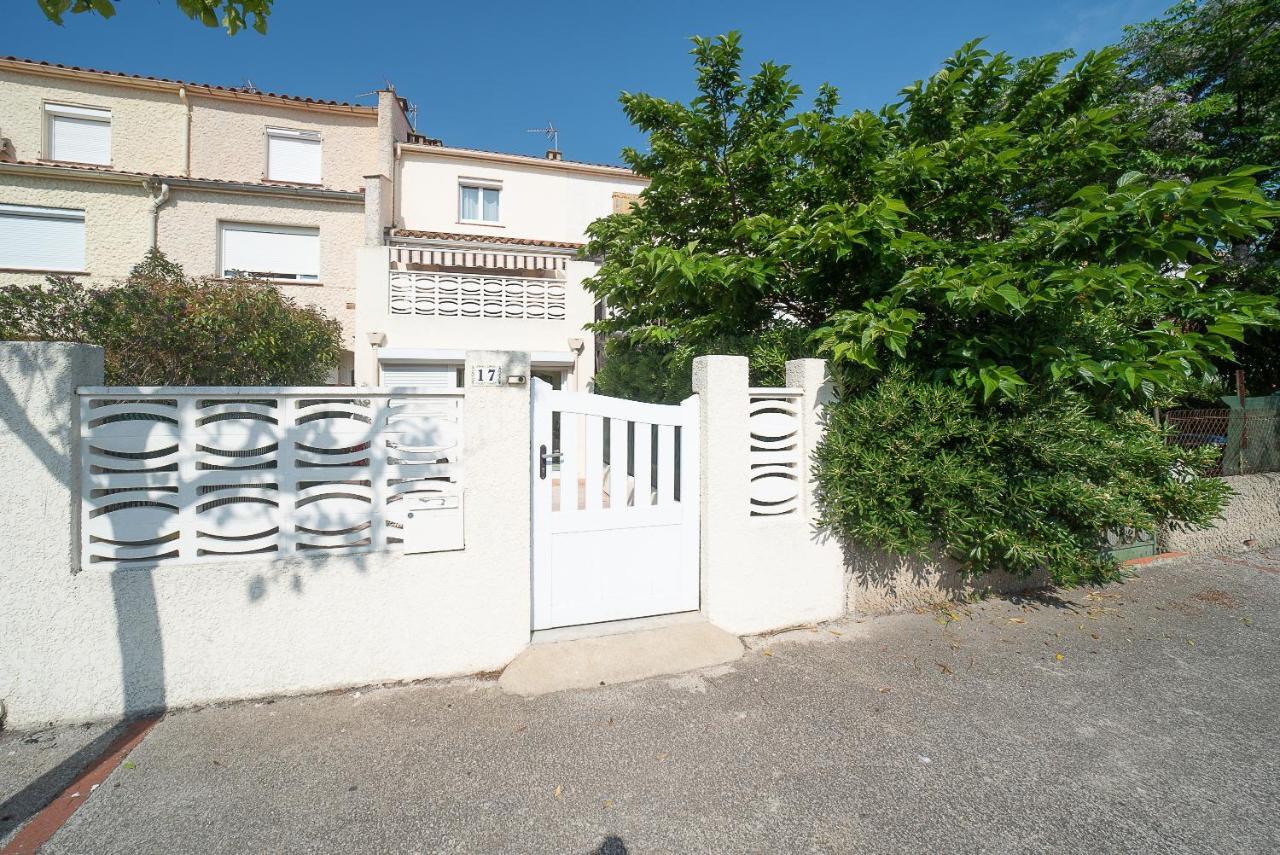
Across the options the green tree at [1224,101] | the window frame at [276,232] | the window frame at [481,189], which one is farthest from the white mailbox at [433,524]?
the window frame at [481,189]

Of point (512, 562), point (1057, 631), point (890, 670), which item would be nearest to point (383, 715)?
point (512, 562)

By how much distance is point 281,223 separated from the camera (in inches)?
594

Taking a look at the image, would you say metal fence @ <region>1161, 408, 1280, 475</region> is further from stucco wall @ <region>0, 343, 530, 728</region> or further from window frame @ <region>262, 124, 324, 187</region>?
window frame @ <region>262, 124, 324, 187</region>

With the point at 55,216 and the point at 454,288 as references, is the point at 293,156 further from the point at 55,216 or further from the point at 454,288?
the point at 454,288

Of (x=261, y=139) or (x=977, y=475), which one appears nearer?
(x=977, y=475)

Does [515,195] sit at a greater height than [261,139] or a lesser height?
lesser

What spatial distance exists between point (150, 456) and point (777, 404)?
5.02m

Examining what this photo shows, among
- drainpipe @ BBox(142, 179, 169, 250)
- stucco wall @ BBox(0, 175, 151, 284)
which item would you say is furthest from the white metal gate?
stucco wall @ BBox(0, 175, 151, 284)

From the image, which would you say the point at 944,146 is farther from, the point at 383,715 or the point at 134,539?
the point at 134,539

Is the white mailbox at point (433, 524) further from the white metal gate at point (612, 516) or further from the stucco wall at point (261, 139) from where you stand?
the stucco wall at point (261, 139)

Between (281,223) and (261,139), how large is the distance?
3.59 m

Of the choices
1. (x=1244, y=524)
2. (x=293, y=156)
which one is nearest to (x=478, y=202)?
(x=293, y=156)

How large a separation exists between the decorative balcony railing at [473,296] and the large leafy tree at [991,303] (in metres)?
7.36

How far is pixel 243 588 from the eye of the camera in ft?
13.2
